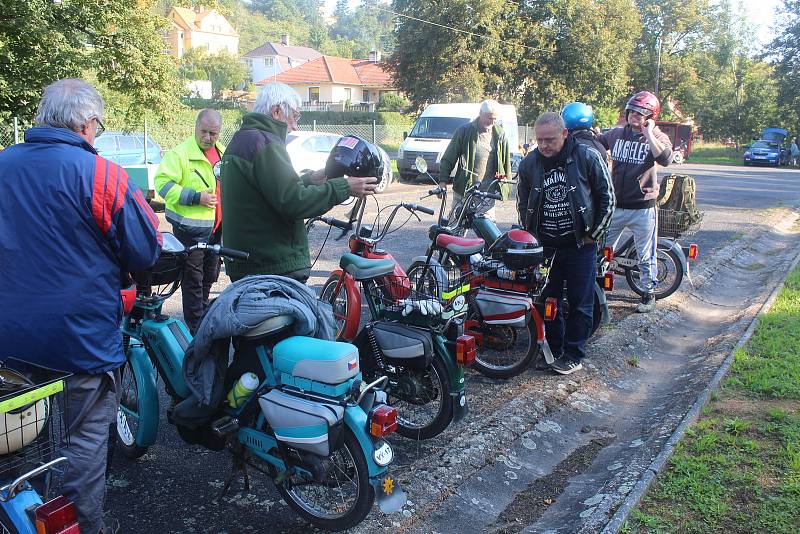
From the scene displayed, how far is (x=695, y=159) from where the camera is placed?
45219mm

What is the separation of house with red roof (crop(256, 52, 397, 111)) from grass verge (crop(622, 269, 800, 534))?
62.5m

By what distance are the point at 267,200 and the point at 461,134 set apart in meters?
4.49

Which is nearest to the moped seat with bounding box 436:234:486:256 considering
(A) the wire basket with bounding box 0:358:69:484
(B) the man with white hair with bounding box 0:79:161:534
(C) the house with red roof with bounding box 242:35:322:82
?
(B) the man with white hair with bounding box 0:79:161:534

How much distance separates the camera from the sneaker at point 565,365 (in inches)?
226

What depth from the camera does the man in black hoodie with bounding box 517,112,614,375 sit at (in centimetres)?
544

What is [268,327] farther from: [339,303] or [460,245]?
[460,245]

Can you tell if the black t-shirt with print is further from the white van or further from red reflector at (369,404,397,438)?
the white van

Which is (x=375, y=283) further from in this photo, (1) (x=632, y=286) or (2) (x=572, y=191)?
(1) (x=632, y=286)

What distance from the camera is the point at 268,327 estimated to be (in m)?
3.32

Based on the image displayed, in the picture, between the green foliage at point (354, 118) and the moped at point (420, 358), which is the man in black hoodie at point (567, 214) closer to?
the moped at point (420, 358)

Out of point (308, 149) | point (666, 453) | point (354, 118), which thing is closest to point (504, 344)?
point (666, 453)

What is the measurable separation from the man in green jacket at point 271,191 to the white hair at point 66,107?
1.18m

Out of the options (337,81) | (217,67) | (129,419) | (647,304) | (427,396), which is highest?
(217,67)

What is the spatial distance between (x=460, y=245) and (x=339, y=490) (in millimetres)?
2700
